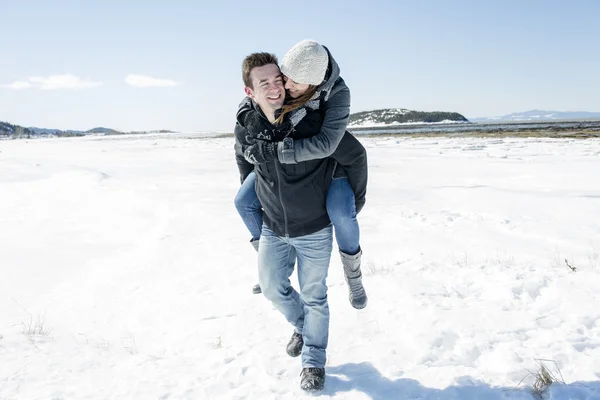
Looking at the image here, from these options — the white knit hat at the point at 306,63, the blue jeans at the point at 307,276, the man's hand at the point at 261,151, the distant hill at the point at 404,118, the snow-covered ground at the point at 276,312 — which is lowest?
the snow-covered ground at the point at 276,312

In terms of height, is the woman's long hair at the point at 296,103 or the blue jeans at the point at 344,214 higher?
the woman's long hair at the point at 296,103

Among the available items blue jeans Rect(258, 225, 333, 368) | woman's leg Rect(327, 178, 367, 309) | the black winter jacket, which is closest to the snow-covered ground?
blue jeans Rect(258, 225, 333, 368)

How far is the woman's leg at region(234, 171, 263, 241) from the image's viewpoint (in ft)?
8.84

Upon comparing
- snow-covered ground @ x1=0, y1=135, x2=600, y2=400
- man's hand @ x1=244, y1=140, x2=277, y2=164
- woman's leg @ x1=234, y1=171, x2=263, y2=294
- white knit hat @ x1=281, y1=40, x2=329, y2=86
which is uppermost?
white knit hat @ x1=281, y1=40, x2=329, y2=86

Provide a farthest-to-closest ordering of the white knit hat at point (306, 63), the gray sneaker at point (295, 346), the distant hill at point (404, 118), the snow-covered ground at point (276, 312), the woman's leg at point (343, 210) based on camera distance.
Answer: the distant hill at point (404, 118), the gray sneaker at point (295, 346), the snow-covered ground at point (276, 312), the woman's leg at point (343, 210), the white knit hat at point (306, 63)

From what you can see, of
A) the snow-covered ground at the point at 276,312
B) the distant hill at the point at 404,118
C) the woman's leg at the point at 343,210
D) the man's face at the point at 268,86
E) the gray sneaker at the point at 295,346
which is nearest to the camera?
the man's face at the point at 268,86

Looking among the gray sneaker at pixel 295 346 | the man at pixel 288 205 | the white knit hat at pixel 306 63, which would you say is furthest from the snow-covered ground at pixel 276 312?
the white knit hat at pixel 306 63

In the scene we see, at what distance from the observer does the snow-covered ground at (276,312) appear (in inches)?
96.3

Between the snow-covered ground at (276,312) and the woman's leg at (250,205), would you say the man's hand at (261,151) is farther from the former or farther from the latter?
the snow-covered ground at (276,312)

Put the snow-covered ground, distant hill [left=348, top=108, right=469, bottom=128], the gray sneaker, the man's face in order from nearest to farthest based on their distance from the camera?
the man's face → the snow-covered ground → the gray sneaker → distant hill [left=348, top=108, right=469, bottom=128]

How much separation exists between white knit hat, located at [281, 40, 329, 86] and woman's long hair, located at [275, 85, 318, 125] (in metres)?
0.06

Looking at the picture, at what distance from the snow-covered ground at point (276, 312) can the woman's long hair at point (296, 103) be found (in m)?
1.62

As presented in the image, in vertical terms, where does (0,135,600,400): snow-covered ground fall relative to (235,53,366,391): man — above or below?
below

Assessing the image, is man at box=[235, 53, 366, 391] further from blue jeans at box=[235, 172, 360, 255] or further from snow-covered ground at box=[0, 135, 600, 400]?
snow-covered ground at box=[0, 135, 600, 400]
